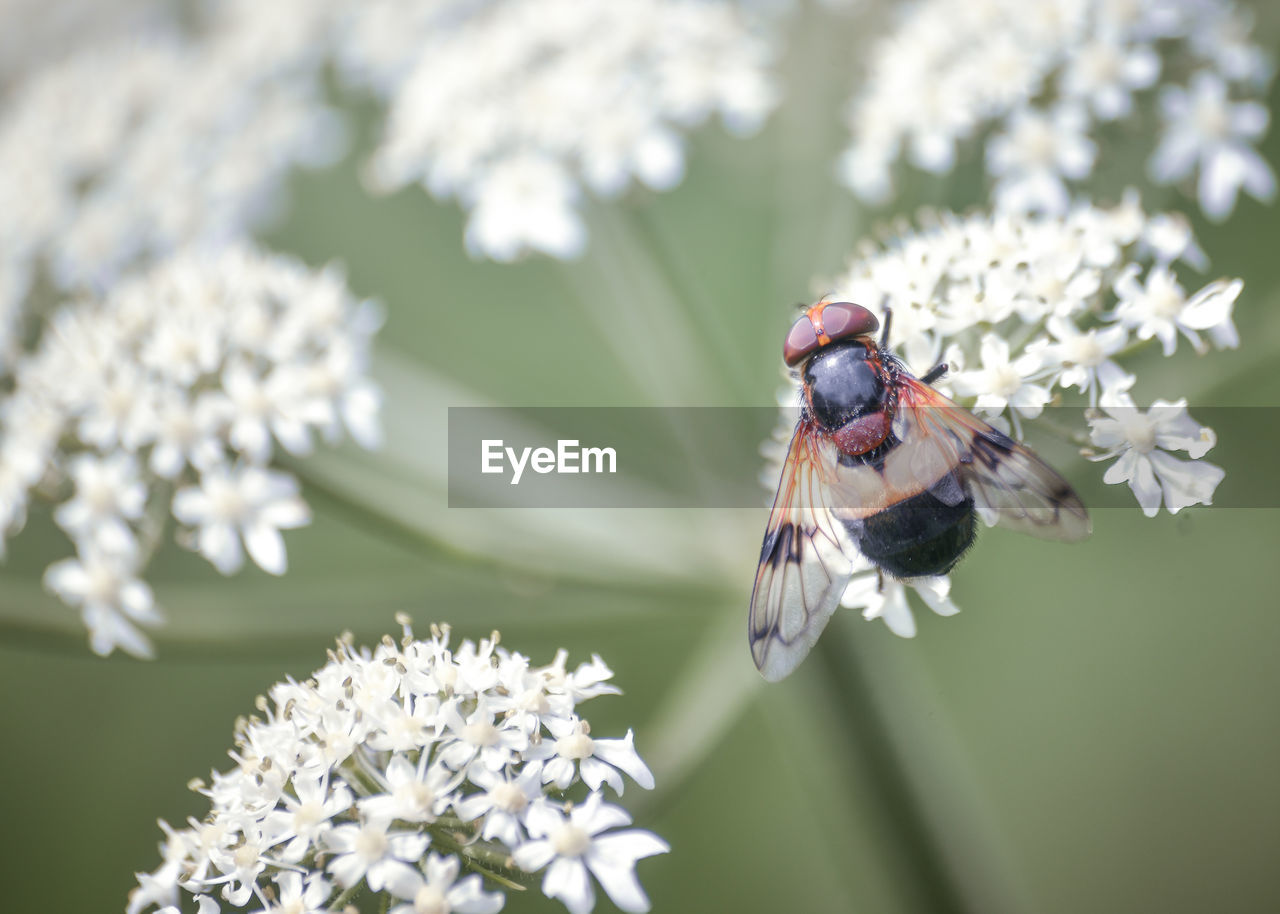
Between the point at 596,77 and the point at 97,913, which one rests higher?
the point at 596,77

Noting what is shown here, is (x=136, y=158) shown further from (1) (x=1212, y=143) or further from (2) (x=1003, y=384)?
(1) (x=1212, y=143)

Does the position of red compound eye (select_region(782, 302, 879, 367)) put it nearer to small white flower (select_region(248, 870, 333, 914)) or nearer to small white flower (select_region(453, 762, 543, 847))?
small white flower (select_region(453, 762, 543, 847))

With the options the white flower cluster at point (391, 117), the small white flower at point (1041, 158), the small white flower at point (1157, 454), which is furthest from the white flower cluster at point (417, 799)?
the small white flower at point (1041, 158)

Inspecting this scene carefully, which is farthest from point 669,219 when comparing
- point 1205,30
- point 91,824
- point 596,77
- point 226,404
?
point 91,824

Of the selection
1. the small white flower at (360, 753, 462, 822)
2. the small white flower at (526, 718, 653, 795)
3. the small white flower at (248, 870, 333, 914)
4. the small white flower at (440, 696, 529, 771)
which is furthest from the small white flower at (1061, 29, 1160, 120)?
the small white flower at (248, 870, 333, 914)

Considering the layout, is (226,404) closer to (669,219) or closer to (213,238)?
(213,238)
